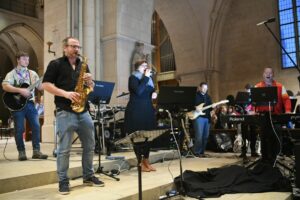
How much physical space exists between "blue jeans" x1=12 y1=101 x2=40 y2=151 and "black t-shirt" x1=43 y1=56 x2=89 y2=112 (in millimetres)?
1637

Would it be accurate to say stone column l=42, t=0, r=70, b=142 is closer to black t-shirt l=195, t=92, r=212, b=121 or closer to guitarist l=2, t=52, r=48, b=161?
guitarist l=2, t=52, r=48, b=161

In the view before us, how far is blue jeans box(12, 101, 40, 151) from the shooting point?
4.92 m

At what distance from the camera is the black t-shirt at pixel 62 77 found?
359 centimetres

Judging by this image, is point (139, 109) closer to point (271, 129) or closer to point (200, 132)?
point (271, 129)

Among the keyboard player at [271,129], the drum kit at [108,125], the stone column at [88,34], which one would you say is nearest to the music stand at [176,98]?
the keyboard player at [271,129]

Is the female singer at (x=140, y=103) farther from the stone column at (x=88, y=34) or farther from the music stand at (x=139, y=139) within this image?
the stone column at (x=88, y=34)

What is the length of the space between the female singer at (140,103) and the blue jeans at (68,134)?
2.99 ft

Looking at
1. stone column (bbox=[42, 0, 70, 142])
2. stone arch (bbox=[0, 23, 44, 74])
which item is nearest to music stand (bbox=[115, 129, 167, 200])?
stone column (bbox=[42, 0, 70, 142])

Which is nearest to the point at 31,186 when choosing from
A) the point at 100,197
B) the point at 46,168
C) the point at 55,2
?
the point at 46,168

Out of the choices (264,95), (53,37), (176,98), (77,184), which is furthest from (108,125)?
(53,37)

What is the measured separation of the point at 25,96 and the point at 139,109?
1.82 m

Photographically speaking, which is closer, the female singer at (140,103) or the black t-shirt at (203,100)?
the female singer at (140,103)

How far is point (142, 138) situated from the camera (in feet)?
10.6

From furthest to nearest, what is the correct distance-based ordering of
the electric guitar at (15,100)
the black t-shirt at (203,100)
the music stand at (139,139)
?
the black t-shirt at (203,100) < the electric guitar at (15,100) < the music stand at (139,139)
